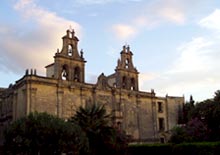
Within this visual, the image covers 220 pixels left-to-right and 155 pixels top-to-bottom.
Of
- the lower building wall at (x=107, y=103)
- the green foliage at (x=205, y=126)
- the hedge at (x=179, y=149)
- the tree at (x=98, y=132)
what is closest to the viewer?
the hedge at (x=179, y=149)

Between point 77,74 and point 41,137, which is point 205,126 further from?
point 77,74

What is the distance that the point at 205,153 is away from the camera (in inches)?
901

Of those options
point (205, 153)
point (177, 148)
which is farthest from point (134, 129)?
point (205, 153)

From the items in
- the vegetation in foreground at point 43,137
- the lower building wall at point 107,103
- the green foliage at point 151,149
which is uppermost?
the lower building wall at point 107,103

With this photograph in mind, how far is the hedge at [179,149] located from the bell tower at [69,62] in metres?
13.2

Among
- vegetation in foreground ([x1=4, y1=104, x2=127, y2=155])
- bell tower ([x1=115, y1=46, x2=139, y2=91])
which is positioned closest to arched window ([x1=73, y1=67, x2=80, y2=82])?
bell tower ([x1=115, y1=46, x2=139, y2=91])

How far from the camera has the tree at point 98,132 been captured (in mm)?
26094

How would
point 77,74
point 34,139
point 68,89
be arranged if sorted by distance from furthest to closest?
point 77,74 < point 68,89 < point 34,139

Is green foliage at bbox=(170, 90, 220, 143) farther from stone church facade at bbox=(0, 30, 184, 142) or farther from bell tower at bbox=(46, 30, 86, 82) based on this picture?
bell tower at bbox=(46, 30, 86, 82)

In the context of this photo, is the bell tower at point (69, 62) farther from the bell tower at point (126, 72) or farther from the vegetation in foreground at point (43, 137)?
the vegetation in foreground at point (43, 137)

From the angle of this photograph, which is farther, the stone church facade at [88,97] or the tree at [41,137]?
the stone church facade at [88,97]

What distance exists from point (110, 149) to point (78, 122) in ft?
10.7

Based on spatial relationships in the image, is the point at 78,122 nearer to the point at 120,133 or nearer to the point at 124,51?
the point at 120,133

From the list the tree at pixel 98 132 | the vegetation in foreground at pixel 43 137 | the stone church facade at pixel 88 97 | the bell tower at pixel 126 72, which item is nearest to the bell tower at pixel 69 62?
the stone church facade at pixel 88 97
